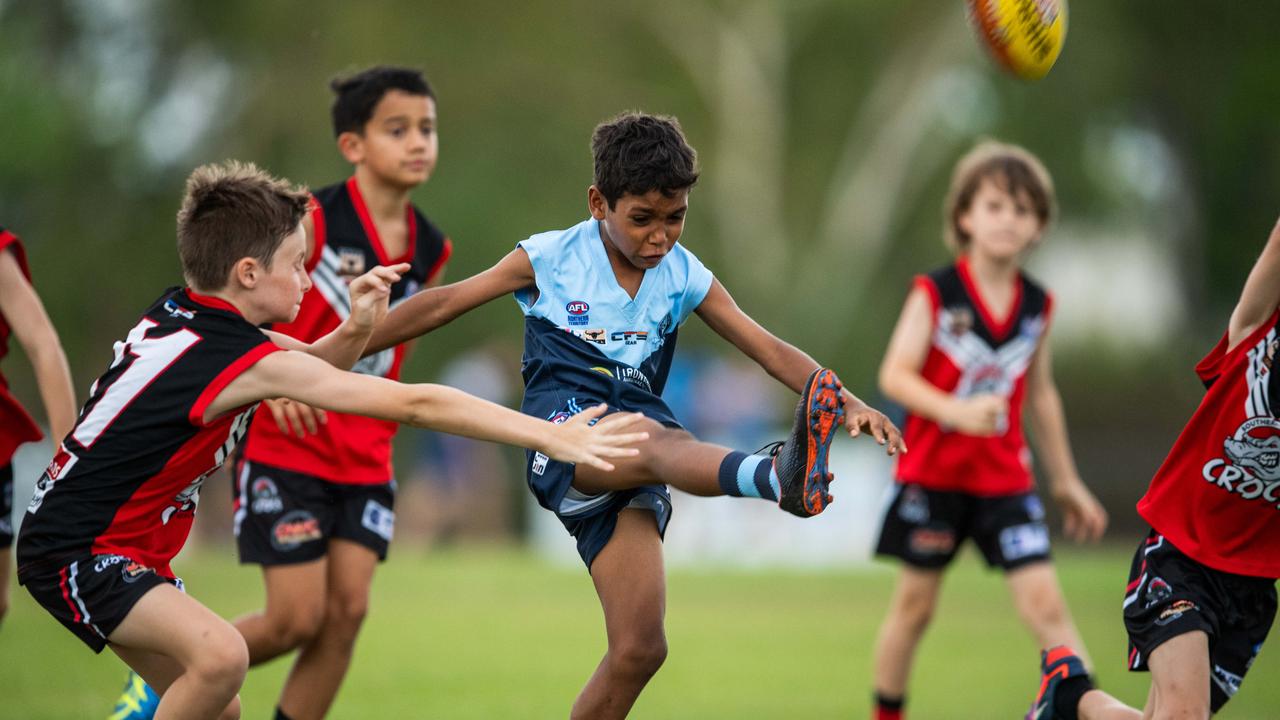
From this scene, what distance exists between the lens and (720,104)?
3086 cm

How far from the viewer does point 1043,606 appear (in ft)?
20.7

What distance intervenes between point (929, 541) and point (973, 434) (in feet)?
1.85

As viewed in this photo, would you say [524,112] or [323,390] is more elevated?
[524,112]

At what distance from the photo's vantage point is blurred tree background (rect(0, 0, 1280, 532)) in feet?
81.4

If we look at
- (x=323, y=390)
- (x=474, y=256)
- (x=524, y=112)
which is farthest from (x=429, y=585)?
(x=524, y=112)

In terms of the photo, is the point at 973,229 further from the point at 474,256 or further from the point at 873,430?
the point at 474,256

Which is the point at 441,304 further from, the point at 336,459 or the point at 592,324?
the point at 336,459

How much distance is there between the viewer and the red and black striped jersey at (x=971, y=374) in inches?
264

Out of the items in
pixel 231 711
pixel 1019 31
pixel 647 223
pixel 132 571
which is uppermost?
pixel 1019 31

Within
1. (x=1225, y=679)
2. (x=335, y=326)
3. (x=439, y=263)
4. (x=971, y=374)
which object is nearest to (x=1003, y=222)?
(x=971, y=374)

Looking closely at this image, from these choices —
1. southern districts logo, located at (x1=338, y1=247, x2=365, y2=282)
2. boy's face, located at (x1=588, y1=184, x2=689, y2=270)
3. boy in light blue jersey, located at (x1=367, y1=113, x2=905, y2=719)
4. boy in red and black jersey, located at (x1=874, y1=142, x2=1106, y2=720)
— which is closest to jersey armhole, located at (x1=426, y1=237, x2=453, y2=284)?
southern districts logo, located at (x1=338, y1=247, x2=365, y2=282)

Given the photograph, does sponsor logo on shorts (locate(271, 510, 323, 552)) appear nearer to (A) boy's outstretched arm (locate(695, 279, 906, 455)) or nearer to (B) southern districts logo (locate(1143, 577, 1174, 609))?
(A) boy's outstretched arm (locate(695, 279, 906, 455))

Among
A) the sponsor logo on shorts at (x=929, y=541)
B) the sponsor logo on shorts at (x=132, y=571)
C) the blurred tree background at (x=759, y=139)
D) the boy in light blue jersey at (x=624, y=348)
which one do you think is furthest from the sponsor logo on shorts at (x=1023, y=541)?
the blurred tree background at (x=759, y=139)

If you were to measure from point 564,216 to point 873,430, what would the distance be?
2471 centimetres
